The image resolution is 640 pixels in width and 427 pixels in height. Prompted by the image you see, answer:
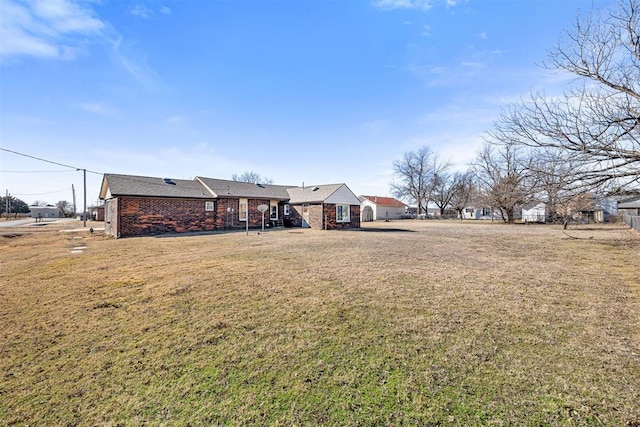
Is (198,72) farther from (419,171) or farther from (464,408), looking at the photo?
(419,171)

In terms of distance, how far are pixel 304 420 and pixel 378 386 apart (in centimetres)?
76

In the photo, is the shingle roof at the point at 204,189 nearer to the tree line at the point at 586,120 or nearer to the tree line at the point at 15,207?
the tree line at the point at 586,120

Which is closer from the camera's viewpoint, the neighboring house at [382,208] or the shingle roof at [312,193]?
the shingle roof at [312,193]

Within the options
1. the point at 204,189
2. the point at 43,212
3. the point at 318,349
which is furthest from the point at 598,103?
the point at 43,212

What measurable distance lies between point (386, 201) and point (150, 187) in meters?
41.7

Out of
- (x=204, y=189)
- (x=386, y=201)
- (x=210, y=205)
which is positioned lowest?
(x=210, y=205)

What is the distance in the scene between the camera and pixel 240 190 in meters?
22.6

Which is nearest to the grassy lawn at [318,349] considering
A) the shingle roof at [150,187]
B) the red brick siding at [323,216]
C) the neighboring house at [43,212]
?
the shingle roof at [150,187]

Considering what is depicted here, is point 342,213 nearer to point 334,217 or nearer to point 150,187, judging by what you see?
point 334,217

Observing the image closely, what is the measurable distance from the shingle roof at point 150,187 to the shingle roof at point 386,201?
34230 mm

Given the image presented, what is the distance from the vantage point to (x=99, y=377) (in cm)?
Result: 269

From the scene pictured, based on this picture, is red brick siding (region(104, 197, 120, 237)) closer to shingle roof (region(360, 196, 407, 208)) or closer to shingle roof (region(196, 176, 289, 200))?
shingle roof (region(196, 176, 289, 200))

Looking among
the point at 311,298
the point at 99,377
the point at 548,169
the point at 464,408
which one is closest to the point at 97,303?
the point at 99,377

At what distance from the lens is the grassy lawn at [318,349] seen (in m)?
2.26
